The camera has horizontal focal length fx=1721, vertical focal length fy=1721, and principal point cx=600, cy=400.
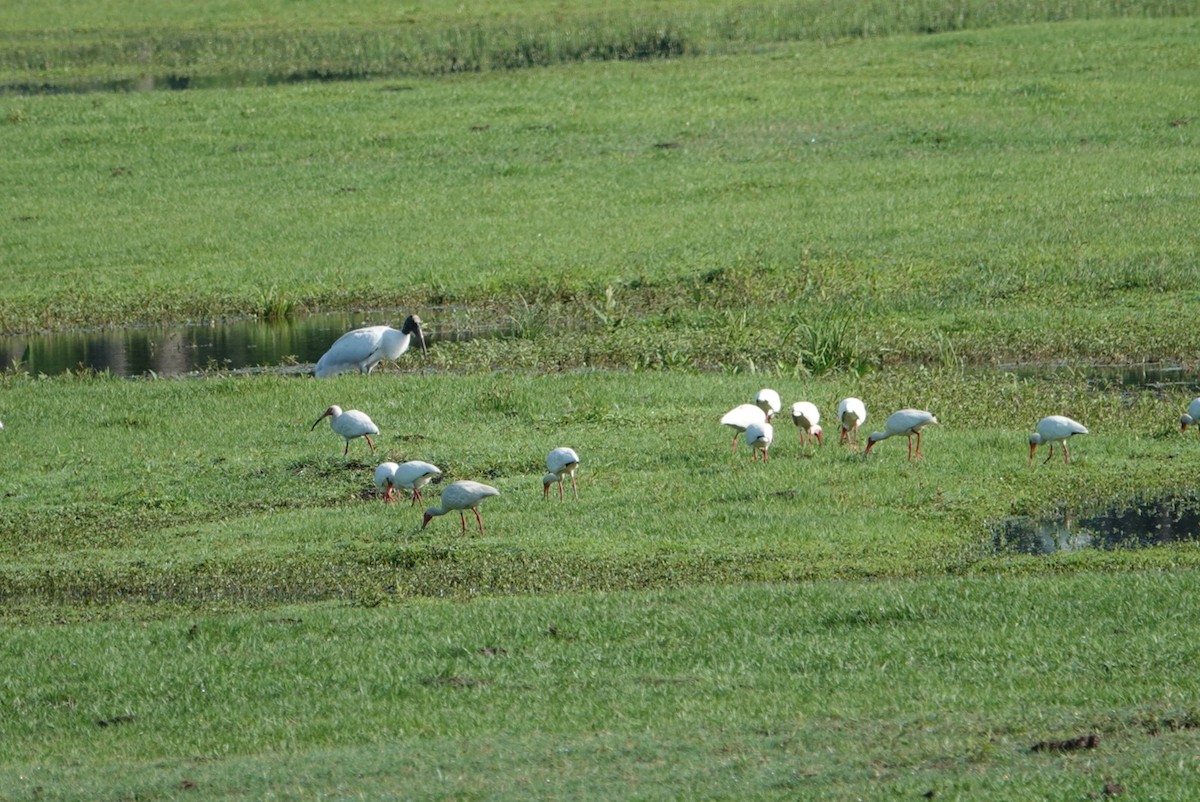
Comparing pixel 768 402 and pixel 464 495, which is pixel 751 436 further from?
pixel 464 495

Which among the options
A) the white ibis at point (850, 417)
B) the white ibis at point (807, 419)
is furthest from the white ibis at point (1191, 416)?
the white ibis at point (807, 419)

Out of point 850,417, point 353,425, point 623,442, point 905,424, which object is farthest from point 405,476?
point 905,424

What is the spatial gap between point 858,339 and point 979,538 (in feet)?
24.4

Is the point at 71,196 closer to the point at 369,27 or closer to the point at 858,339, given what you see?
the point at 858,339

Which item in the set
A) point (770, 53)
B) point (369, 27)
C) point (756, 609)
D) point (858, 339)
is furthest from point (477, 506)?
point (369, 27)

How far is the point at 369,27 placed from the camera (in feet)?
175

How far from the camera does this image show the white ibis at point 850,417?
48.0 ft

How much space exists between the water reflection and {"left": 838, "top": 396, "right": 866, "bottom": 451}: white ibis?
6.40 feet

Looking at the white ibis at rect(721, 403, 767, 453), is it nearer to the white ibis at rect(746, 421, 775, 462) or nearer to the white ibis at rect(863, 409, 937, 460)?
the white ibis at rect(746, 421, 775, 462)

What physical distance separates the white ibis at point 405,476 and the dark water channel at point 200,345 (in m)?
7.17

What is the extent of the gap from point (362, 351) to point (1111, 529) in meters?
9.32

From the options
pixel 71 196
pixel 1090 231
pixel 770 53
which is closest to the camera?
pixel 1090 231

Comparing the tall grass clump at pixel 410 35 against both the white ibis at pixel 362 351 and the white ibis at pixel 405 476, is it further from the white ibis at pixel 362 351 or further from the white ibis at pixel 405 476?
the white ibis at pixel 405 476

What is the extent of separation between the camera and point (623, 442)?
15.5m
